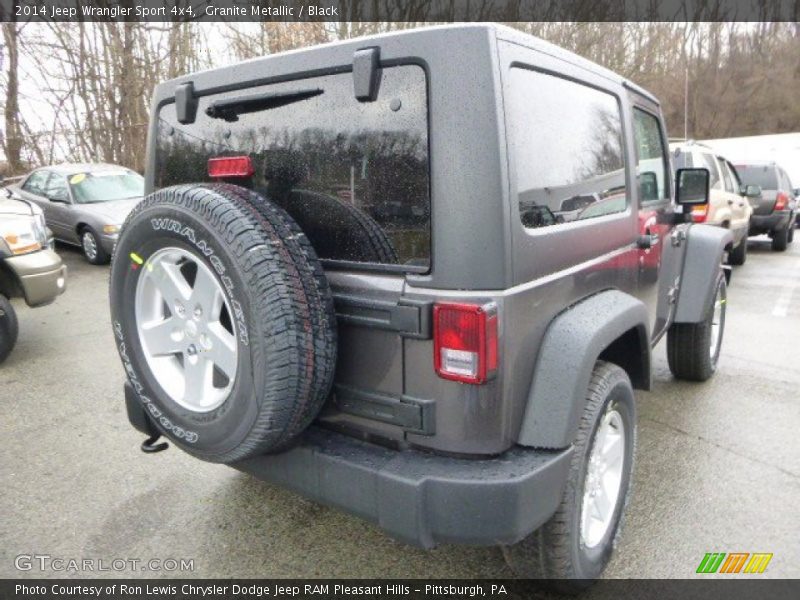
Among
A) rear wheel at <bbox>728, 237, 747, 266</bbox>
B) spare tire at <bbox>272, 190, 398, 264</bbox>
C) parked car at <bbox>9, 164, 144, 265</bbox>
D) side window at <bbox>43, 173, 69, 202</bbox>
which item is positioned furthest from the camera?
rear wheel at <bbox>728, 237, 747, 266</bbox>

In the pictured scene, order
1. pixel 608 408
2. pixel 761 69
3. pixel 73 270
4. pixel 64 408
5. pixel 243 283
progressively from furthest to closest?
1. pixel 761 69
2. pixel 73 270
3. pixel 64 408
4. pixel 608 408
5. pixel 243 283

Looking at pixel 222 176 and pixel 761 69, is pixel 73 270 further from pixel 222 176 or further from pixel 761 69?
pixel 761 69

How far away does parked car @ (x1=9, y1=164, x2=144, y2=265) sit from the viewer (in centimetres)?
896

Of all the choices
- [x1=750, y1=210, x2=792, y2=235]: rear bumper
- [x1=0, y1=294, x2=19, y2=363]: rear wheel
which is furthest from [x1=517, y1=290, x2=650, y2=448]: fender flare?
[x1=750, y1=210, x2=792, y2=235]: rear bumper

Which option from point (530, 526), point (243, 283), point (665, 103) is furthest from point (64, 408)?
point (665, 103)

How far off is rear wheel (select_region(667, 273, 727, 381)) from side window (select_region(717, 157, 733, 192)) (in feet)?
16.9

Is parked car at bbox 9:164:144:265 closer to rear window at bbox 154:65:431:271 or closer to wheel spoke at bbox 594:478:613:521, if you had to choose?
rear window at bbox 154:65:431:271

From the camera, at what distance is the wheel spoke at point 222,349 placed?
1.95 metres

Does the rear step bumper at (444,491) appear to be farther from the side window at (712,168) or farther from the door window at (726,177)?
the door window at (726,177)

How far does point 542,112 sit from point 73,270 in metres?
8.70

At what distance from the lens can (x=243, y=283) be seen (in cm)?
178

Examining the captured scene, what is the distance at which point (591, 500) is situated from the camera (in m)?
2.29

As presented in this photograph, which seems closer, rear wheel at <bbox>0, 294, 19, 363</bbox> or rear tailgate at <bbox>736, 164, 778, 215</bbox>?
rear wheel at <bbox>0, 294, 19, 363</bbox>

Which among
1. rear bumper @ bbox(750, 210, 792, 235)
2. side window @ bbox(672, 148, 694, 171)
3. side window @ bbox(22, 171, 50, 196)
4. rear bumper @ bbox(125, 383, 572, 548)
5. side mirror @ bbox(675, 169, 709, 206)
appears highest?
side window @ bbox(22, 171, 50, 196)
